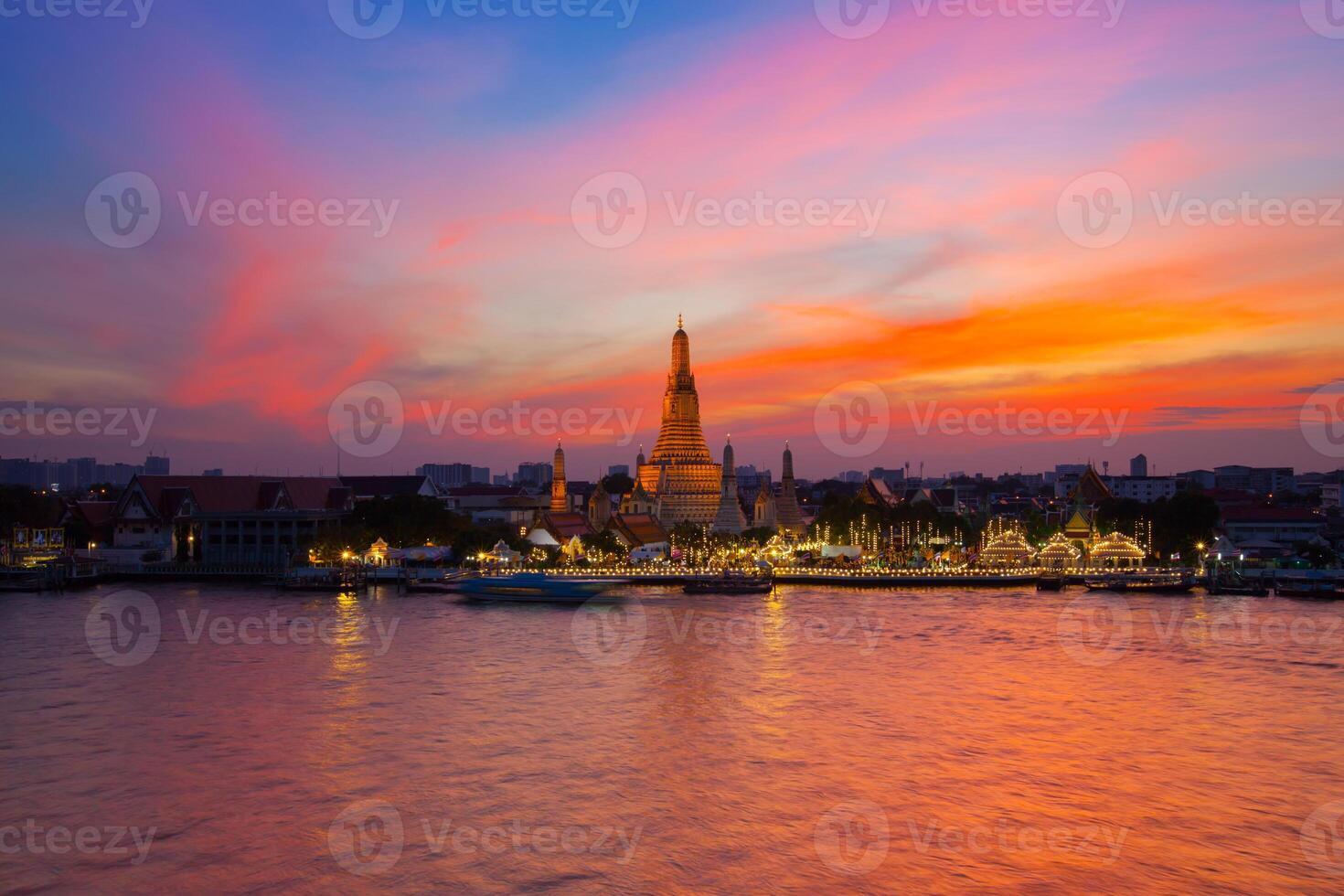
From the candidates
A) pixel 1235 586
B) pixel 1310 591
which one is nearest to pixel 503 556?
pixel 1235 586

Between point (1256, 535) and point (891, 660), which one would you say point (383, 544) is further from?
point (1256, 535)

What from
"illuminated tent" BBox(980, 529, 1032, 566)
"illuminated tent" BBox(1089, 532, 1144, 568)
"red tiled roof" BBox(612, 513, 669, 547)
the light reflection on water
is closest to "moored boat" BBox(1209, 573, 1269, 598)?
"illuminated tent" BBox(1089, 532, 1144, 568)

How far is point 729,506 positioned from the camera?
80125mm

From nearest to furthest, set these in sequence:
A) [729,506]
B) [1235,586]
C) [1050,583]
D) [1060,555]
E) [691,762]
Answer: [691,762]
[1235,586]
[1050,583]
[1060,555]
[729,506]

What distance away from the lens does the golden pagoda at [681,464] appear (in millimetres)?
82188

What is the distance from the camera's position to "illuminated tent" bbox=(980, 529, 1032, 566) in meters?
62.2

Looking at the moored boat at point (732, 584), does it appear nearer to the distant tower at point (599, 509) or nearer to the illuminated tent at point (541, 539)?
the illuminated tent at point (541, 539)

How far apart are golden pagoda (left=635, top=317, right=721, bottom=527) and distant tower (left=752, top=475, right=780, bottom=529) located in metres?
3.69

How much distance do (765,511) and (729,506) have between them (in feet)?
16.7

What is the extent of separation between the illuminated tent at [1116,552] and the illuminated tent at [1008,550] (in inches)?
149

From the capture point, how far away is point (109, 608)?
45.5 m

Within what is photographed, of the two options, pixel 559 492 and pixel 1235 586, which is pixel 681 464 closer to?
pixel 559 492

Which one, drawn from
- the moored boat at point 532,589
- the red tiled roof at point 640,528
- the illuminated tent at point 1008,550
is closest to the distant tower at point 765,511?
the red tiled roof at point 640,528

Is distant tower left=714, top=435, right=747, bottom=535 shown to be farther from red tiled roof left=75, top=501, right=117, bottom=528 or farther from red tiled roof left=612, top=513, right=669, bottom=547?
red tiled roof left=75, top=501, right=117, bottom=528
